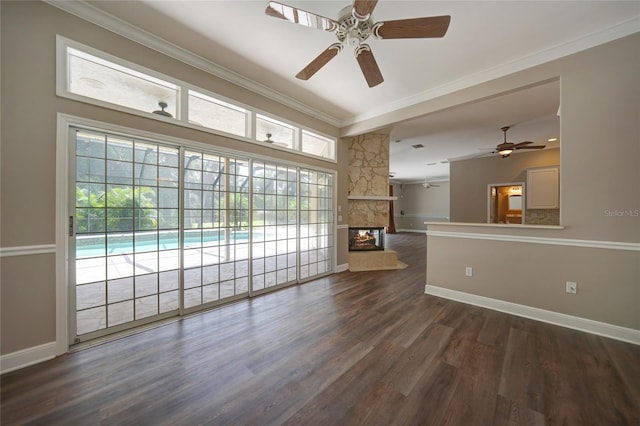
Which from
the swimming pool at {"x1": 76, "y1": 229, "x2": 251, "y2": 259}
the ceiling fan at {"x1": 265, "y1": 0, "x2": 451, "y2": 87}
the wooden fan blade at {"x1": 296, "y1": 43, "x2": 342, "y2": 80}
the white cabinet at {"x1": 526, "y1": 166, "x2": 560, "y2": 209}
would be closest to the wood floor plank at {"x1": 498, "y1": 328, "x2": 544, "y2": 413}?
the ceiling fan at {"x1": 265, "y1": 0, "x2": 451, "y2": 87}

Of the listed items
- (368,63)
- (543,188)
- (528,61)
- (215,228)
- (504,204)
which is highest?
(528,61)

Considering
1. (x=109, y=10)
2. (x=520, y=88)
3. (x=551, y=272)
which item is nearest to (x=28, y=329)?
(x=109, y=10)

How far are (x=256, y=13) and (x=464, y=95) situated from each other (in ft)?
9.52

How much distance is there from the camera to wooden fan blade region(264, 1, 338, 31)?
172cm

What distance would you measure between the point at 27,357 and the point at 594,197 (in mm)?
5710

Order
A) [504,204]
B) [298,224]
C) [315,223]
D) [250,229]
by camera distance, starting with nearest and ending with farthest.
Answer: [250,229]
[298,224]
[315,223]
[504,204]

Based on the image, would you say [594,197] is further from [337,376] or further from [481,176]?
[481,176]

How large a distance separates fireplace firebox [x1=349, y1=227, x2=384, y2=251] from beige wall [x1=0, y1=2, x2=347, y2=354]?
4672mm

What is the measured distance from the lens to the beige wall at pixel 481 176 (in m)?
6.64

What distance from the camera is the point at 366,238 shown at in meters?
5.66

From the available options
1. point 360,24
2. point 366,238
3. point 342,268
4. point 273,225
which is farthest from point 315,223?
point 360,24

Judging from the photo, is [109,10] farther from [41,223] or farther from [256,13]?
[41,223]

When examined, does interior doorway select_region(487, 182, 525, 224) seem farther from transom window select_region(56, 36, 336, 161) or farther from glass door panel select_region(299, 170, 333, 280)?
transom window select_region(56, 36, 336, 161)

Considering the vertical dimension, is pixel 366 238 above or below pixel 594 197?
below
